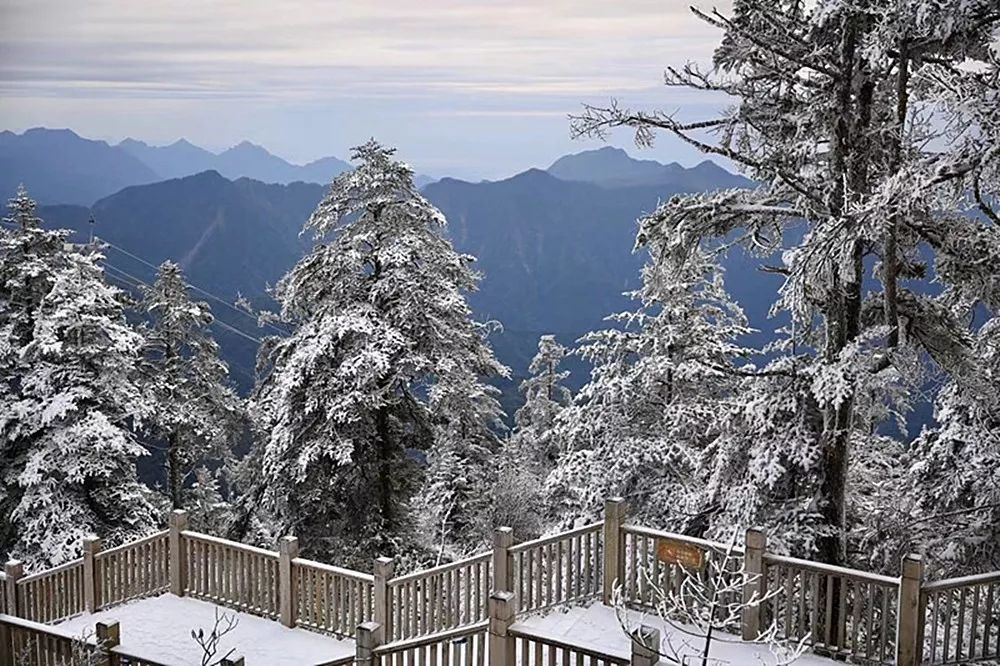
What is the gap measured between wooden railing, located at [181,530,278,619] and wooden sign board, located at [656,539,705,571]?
329 cm

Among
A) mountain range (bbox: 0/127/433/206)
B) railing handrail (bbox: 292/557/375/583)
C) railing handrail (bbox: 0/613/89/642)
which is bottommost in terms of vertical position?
railing handrail (bbox: 292/557/375/583)

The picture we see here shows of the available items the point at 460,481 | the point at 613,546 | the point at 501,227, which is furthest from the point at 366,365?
the point at 501,227

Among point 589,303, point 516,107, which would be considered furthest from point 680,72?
point 589,303

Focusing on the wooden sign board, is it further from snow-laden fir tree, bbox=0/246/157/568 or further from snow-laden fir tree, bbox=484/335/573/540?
snow-laden fir tree, bbox=0/246/157/568

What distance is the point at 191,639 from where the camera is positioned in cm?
775

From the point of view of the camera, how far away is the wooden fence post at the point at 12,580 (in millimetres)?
7982

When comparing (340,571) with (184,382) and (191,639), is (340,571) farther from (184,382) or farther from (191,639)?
(184,382)

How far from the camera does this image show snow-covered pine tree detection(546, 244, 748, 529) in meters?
12.8

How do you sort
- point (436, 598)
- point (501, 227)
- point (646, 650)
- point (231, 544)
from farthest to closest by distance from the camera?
point (501, 227), point (231, 544), point (436, 598), point (646, 650)

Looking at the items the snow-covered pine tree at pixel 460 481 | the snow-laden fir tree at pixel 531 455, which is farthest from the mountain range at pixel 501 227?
the snow-covered pine tree at pixel 460 481

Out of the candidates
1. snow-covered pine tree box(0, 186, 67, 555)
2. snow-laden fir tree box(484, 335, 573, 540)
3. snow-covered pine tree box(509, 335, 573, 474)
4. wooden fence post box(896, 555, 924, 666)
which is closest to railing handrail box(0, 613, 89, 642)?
wooden fence post box(896, 555, 924, 666)

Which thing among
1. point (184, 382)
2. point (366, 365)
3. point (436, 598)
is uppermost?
point (366, 365)

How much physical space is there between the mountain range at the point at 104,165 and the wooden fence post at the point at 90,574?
368cm

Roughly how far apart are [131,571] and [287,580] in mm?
1722
